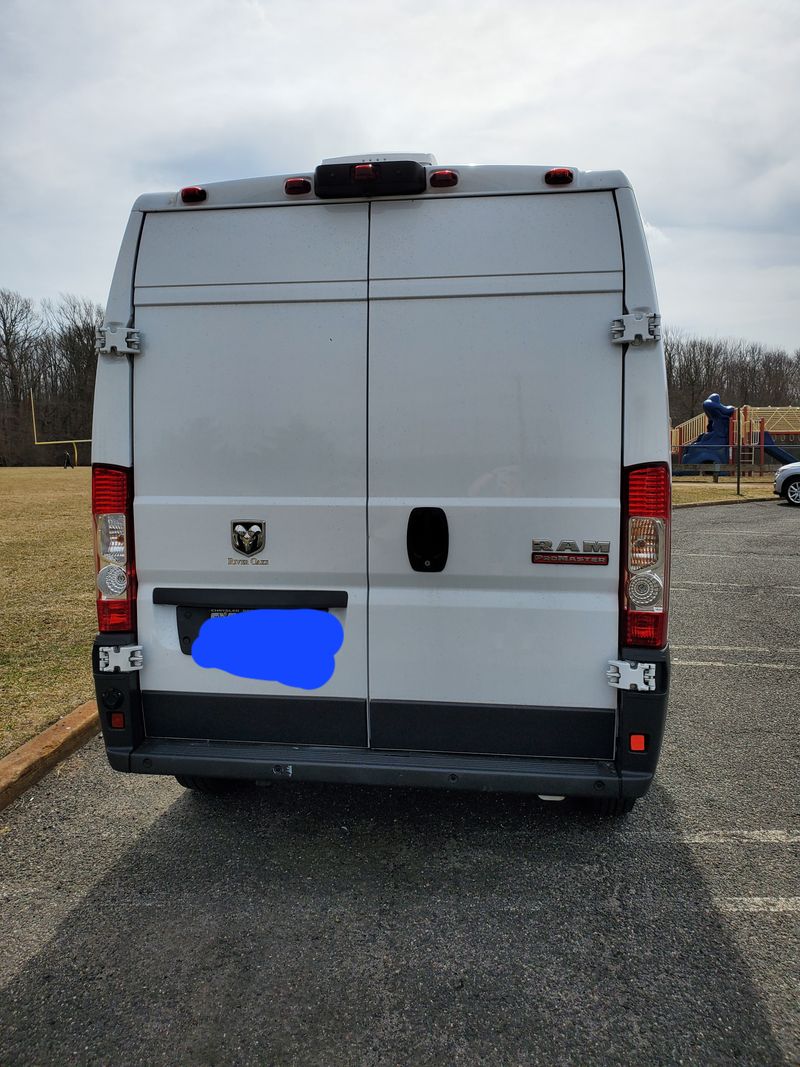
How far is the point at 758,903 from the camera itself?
302cm

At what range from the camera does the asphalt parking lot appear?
232cm

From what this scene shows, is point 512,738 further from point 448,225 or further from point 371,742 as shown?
point 448,225

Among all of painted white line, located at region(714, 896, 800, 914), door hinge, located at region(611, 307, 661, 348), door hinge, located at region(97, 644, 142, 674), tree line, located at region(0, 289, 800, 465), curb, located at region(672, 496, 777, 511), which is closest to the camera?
door hinge, located at region(611, 307, 661, 348)

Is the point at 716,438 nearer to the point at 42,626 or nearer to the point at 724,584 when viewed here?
the point at 724,584

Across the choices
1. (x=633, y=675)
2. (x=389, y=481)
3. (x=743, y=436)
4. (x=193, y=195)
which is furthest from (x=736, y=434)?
(x=193, y=195)

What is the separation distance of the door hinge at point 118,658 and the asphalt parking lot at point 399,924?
84 cm

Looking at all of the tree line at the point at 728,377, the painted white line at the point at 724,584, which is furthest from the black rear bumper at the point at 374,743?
the tree line at the point at 728,377

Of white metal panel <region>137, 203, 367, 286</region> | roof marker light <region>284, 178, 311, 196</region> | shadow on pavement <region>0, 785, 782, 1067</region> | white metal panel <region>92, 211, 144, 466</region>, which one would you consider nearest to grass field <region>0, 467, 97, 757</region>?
shadow on pavement <region>0, 785, 782, 1067</region>

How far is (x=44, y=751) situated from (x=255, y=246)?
2922mm

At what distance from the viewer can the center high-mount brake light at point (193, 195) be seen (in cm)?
316

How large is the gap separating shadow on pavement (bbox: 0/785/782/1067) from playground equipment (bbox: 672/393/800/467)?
3166 centimetres

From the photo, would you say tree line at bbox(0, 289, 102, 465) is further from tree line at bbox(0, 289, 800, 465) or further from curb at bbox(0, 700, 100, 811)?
curb at bbox(0, 700, 100, 811)

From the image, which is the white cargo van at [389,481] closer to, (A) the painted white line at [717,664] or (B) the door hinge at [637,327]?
(B) the door hinge at [637,327]

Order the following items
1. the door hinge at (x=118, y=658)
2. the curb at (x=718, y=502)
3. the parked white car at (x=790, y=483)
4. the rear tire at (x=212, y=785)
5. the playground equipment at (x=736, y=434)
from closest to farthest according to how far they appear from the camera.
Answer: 1. the door hinge at (x=118, y=658)
2. the rear tire at (x=212, y=785)
3. the curb at (x=718, y=502)
4. the parked white car at (x=790, y=483)
5. the playground equipment at (x=736, y=434)
